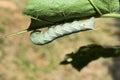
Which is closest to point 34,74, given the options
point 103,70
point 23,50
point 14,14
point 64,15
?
point 23,50

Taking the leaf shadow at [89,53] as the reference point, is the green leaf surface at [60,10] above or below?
above

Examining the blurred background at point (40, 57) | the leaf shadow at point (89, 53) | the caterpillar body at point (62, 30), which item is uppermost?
the caterpillar body at point (62, 30)

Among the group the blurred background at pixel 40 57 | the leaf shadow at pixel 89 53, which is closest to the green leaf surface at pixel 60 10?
the leaf shadow at pixel 89 53

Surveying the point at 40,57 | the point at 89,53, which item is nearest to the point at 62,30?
the point at 89,53

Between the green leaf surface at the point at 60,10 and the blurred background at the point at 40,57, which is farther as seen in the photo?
the blurred background at the point at 40,57

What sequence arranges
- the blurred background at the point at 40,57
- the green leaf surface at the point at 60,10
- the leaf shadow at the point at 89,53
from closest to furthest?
the green leaf surface at the point at 60,10 → the leaf shadow at the point at 89,53 → the blurred background at the point at 40,57

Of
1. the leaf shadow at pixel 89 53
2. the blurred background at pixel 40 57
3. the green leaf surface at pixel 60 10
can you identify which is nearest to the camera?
the green leaf surface at pixel 60 10

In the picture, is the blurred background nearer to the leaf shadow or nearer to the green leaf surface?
the leaf shadow

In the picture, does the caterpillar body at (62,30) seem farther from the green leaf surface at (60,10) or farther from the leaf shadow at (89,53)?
the leaf shadow at (89,53)

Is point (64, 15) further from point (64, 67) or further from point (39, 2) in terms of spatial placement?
point (64, 67)
